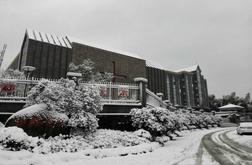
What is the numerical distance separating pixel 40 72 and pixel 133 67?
1626cm

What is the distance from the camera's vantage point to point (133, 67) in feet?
126

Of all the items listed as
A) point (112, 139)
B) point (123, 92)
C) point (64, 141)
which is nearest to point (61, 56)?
point (123, 92)

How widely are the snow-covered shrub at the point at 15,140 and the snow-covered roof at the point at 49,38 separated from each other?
27.2 m

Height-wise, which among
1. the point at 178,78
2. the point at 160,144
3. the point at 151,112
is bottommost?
the point at 160,144

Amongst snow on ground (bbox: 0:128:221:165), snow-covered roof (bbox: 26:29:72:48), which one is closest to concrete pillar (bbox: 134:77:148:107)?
snow on ground (bbox: 0:128:221:165)

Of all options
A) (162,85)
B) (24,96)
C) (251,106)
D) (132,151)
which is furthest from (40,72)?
(251,106)

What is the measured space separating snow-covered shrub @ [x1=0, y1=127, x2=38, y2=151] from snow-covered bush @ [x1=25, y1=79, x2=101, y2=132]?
6.27ft

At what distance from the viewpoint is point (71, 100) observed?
9234 mm

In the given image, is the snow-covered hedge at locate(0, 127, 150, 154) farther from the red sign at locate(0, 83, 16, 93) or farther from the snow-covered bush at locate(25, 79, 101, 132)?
the red sign at locate(0, 83, 16, 93)

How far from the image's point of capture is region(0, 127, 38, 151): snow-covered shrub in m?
6.82

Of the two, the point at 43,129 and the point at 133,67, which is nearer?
the point at 43,129

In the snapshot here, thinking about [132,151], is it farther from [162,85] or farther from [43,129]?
[162,85]

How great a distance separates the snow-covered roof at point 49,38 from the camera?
31.9m

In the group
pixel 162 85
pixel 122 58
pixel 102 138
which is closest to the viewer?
pixel 102 138
